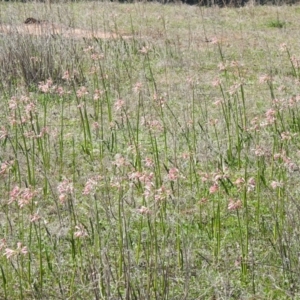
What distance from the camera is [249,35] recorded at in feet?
32.4

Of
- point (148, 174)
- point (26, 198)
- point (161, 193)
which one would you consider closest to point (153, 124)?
point (148, 174)

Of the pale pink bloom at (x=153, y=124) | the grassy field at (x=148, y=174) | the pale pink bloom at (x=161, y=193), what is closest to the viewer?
the pale pink bloom at (x=161, y=193)

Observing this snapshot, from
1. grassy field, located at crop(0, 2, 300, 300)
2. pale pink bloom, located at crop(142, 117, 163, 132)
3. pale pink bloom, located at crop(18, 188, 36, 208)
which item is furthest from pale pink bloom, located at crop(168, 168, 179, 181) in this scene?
pale pink bloom, located at crop(142, 117, 163, 132)

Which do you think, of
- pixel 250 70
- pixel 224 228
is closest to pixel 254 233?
pixel 224 228

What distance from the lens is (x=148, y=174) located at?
289 centimetres

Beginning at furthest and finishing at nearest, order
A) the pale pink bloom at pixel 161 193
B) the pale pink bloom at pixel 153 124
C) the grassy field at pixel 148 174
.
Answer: the pale pink bloom at pixel 153 124 < the grassy field at pixel 148 174 < the pale pink bloom at pixel 161 193

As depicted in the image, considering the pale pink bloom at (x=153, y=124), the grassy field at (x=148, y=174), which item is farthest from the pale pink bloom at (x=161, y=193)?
the pale pink bloom at (x=153, y=124)

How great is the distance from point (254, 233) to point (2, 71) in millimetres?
3602

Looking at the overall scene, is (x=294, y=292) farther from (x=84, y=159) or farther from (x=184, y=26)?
(x=184, y=26)

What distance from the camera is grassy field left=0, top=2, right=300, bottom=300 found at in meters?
2.95

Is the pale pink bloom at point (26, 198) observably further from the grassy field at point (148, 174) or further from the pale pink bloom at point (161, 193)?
the pale pink bloom at point (161, 193)

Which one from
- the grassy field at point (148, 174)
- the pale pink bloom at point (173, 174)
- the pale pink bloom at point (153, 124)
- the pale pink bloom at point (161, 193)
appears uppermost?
the pale pink bloom at point (173, 174)

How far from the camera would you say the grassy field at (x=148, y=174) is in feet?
9.69

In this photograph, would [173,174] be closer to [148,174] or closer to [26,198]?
[148,174]
